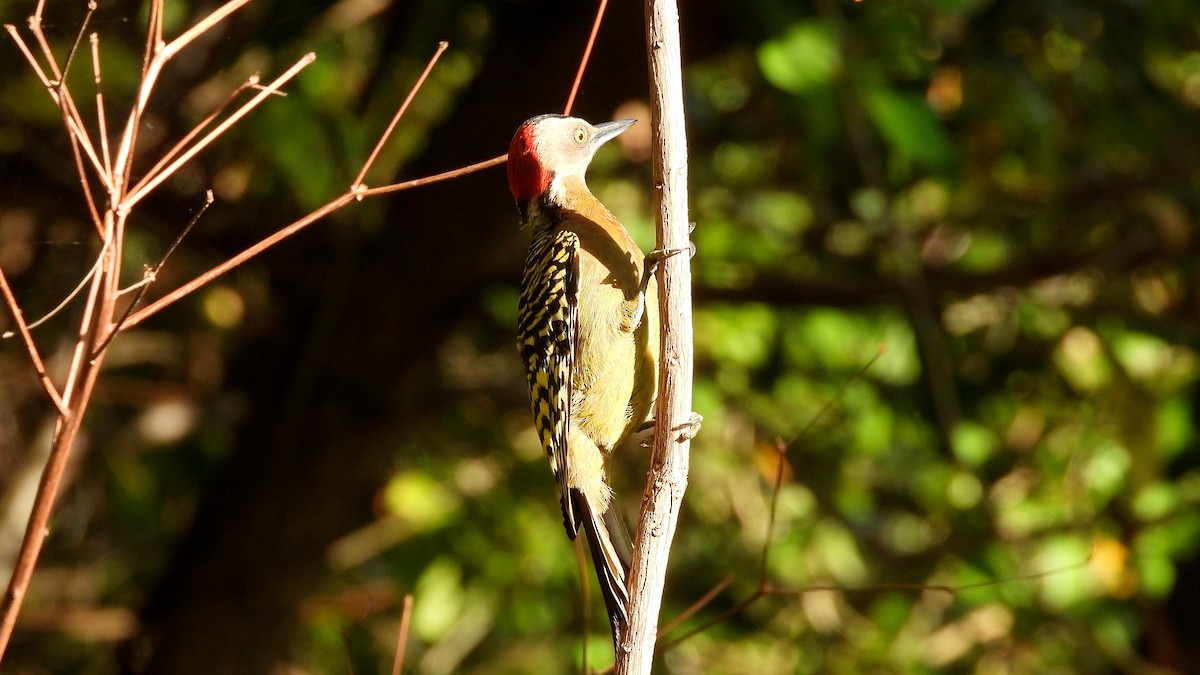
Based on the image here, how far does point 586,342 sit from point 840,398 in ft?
6.28

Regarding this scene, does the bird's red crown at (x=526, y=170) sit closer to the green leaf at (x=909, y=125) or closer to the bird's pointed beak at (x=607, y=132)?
the bird's pointed beak at (x=607, y=132)

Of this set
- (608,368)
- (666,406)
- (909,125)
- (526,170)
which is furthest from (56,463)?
(909,125)

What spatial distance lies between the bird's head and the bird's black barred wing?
0.18m

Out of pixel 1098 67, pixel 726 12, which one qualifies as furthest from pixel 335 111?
pixel 1098 67

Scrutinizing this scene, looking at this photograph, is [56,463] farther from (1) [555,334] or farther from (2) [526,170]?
(2) [526,170]

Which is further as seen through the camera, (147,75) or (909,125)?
(909,125)

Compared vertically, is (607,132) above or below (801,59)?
above

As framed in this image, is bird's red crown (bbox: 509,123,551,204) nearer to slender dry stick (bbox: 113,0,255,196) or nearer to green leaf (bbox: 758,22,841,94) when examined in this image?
green leaf (bbox: 758,22,841,94)

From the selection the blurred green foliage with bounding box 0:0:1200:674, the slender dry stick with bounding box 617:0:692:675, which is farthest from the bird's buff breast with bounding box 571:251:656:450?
the blurred green foliage with bounding box 0:0:1200:674

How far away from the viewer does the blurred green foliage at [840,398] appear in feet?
15.9

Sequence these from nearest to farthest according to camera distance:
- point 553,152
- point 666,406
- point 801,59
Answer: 1. point 666,406
2. point 553,152
3. point 801,59

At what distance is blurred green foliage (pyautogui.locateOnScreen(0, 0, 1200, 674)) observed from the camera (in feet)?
15.9

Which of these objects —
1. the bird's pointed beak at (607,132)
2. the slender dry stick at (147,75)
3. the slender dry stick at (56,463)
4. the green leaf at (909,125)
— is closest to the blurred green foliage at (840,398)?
the green leaf at (909,125)

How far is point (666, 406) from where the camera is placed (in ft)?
7.32
